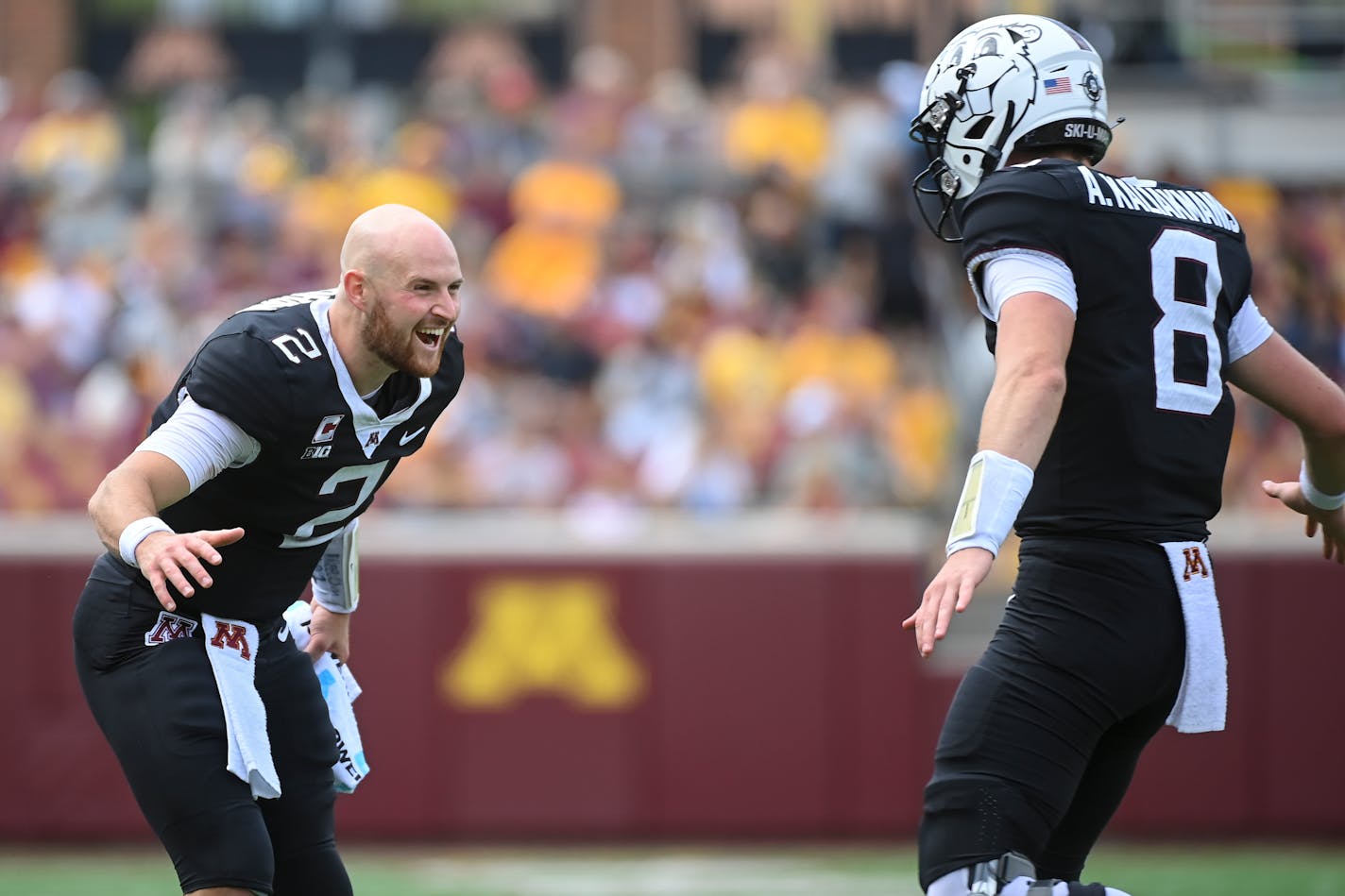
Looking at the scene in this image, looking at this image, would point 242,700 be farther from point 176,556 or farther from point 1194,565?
point 1194,565

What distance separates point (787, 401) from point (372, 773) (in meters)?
3.26

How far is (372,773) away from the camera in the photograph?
358 inches

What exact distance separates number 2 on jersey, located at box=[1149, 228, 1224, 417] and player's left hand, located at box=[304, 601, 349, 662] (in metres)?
2.19

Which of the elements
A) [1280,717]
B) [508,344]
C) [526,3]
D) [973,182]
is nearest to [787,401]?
[508,344]

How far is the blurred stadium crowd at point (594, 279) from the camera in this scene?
1002 centimetres

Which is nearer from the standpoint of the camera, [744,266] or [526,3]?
[744,266]

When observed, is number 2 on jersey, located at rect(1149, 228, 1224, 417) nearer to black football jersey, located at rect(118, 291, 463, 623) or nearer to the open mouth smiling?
the open mouth smiling

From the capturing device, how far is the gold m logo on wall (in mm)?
9289

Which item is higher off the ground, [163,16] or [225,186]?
[163,16]

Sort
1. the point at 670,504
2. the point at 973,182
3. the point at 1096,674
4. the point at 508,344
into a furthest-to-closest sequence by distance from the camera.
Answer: the point at 508,344 < the point at 670,504 < the point at 973,182 < the point at 1096,674

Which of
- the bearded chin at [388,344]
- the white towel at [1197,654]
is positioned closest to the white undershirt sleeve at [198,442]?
the bearded chin at [388,344]

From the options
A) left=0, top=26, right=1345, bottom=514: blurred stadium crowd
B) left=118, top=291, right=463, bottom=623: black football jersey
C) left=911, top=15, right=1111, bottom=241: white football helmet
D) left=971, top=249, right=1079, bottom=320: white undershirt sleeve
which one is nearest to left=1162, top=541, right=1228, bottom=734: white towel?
left=971, top=249, right=1079, bottom=320: white undershirt sleeve

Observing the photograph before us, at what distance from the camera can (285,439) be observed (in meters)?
3.98

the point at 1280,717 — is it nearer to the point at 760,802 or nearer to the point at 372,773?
the point at 760,802
